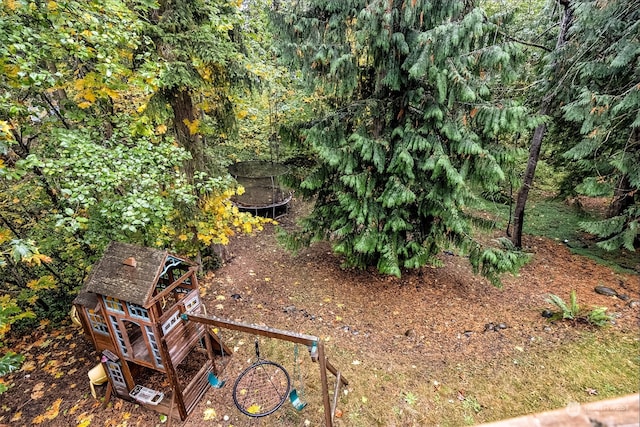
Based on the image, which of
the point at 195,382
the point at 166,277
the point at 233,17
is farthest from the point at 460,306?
the point at 233,17

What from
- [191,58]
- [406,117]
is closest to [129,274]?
[191,58]

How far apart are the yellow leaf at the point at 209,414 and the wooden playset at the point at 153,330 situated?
8.0 inches

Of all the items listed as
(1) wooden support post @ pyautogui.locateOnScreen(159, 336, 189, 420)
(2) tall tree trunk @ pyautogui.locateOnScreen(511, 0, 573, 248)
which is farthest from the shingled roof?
(2) tall tree trunk @ pyautogui.locateOnScreen(511, 0, 573, 248)

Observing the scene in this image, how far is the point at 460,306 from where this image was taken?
6.28m

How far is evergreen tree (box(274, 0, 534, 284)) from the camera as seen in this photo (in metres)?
4.41

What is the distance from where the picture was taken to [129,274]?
11.5 ft

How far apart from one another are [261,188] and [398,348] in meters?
7.97

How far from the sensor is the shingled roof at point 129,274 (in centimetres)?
339

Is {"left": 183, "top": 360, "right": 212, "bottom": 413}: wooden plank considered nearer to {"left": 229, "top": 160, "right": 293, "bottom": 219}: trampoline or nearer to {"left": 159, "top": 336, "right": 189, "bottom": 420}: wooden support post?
{"left": 159, "top": 336, "right": 189, "bottom": 420}: wooden support post

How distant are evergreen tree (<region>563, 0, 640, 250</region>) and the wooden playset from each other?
706 cm

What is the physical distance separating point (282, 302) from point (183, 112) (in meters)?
4.47

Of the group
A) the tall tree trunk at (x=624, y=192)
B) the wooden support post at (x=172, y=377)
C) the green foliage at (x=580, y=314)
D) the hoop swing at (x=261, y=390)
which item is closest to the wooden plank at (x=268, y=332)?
the wooden support post at (x=172, y=377)

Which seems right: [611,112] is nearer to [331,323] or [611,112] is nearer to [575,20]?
[575,20]

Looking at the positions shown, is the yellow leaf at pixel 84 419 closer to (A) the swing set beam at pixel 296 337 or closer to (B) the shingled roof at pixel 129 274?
(B) the shingled roof at pixel 129 274
